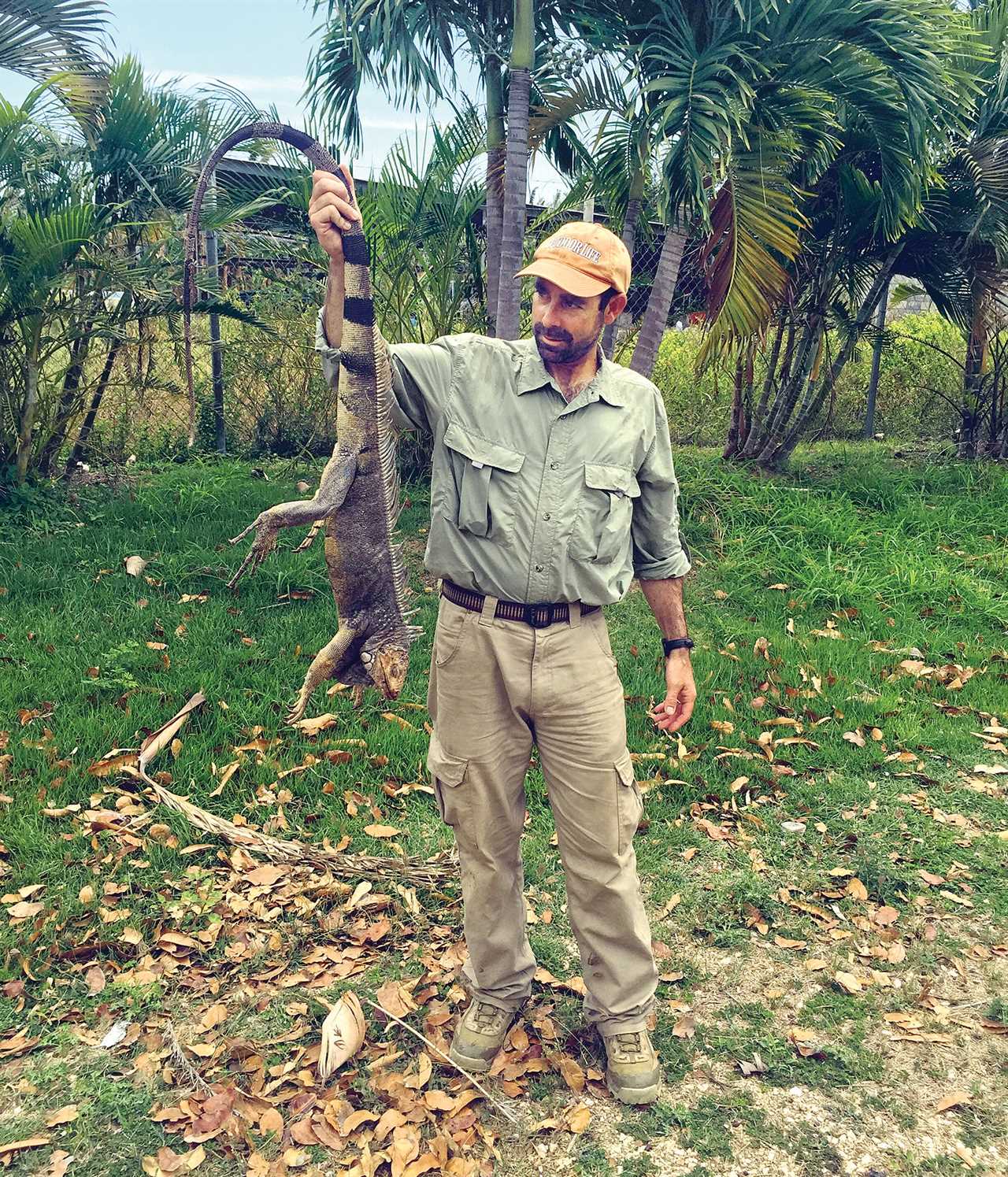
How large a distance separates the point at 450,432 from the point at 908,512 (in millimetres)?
7649

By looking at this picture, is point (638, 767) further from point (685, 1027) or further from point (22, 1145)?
point (22, 1145)

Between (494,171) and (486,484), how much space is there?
5346mm

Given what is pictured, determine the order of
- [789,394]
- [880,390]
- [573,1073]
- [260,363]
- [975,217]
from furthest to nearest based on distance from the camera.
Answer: [880,390]
[789,394]
[975,217]
[260,363]
[573,1073]

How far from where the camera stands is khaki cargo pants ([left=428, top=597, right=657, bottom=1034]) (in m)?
2.80

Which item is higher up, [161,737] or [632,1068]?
[161,737]

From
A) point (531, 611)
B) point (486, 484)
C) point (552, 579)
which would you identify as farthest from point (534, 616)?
point (486, 484)

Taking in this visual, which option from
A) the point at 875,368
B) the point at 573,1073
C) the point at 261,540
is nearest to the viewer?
the point at 261,540

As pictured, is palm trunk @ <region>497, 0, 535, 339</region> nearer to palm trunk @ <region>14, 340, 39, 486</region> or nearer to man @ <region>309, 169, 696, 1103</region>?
man @ <region>309, 169, 696, 1103</region>

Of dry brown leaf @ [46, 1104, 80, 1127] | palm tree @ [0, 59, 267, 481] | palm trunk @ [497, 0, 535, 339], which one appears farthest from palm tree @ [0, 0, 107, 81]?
dry brown leaf @ [46, 1104, 80, 1127]

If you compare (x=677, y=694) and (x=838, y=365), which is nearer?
(x=677, y=694)

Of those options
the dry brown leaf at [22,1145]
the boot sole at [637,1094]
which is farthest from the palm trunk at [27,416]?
the boot sole at [637,1094]

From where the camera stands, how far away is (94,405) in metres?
8.62

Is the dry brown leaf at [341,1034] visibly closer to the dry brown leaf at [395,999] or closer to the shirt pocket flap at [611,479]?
the dry brown leaf at [395,999]

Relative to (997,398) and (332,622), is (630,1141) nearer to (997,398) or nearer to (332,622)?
(332,622)
